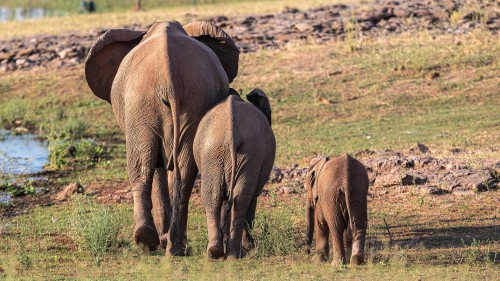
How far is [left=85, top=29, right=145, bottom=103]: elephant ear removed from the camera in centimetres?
1241

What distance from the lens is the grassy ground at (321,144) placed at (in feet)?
34.2

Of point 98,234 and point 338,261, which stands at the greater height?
point 338,261

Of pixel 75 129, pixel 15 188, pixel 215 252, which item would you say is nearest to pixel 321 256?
pixel 215 252

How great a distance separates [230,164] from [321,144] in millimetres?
8182

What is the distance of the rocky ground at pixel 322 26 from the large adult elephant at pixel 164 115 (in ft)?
45.8

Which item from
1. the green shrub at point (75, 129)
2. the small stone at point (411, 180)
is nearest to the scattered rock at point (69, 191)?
the small stone at point (411, 180)

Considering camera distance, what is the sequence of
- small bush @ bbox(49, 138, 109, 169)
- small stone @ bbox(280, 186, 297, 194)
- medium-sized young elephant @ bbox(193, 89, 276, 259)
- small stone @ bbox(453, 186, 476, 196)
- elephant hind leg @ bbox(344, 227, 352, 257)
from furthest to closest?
small bush @ bbox(49, 138, 109, 169), small stone @ bbox(280, 186, 297, 194), small stone @ bbox(453, 186, 476, 196), elephant hind leg @ bbox(344, 227, 352, 257), medium-sized young elephant @ bbox(193, 89, 276, 259)

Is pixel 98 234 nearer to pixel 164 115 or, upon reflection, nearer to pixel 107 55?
pixel 164 115

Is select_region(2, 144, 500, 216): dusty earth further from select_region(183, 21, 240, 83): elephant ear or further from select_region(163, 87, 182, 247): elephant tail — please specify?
select_region(163, 87, 182, 247): elephant tail

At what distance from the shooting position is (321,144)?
18391 mm

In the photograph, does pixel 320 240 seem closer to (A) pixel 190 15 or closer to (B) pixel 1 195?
(B) pixel 1 195

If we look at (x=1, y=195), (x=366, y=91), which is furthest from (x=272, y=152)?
(x=366, y=91)

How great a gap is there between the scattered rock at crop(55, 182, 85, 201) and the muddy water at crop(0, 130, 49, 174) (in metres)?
1.68

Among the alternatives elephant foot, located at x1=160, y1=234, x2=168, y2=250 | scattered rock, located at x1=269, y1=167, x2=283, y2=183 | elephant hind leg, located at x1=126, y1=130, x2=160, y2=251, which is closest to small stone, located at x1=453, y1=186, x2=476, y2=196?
scattered rock, located at x1=269, y1=167, x2=283, y2=183
